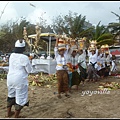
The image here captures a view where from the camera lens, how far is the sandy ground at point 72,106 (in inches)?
208

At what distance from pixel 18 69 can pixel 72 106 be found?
5.85 ft

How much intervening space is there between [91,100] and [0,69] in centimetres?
725

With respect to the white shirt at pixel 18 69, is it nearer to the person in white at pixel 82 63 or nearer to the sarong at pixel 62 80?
the sarong at pixel 62 80

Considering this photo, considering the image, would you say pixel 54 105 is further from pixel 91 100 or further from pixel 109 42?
pixel 109 42

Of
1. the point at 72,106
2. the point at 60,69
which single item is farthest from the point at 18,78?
the point at 60,69

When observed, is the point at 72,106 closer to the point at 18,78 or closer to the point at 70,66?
the point at 18,78

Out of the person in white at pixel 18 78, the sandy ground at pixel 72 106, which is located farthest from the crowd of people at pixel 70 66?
the person in white at pixel 18 78

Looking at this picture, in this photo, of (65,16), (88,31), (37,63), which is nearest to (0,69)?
(37,63)

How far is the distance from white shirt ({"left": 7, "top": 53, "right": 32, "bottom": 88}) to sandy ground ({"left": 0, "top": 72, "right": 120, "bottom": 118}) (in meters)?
0.78

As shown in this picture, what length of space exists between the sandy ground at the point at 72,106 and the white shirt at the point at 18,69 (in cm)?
78

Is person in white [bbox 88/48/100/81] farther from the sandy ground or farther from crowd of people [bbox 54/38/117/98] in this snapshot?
the sandy ground

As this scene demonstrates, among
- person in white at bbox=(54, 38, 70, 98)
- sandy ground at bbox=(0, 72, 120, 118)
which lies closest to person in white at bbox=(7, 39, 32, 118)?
sandy ground at bbox=(0, 72, 120, 118)

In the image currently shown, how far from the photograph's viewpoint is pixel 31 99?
691 centimetres

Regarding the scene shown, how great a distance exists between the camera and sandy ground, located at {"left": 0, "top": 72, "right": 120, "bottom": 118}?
5277 mm
